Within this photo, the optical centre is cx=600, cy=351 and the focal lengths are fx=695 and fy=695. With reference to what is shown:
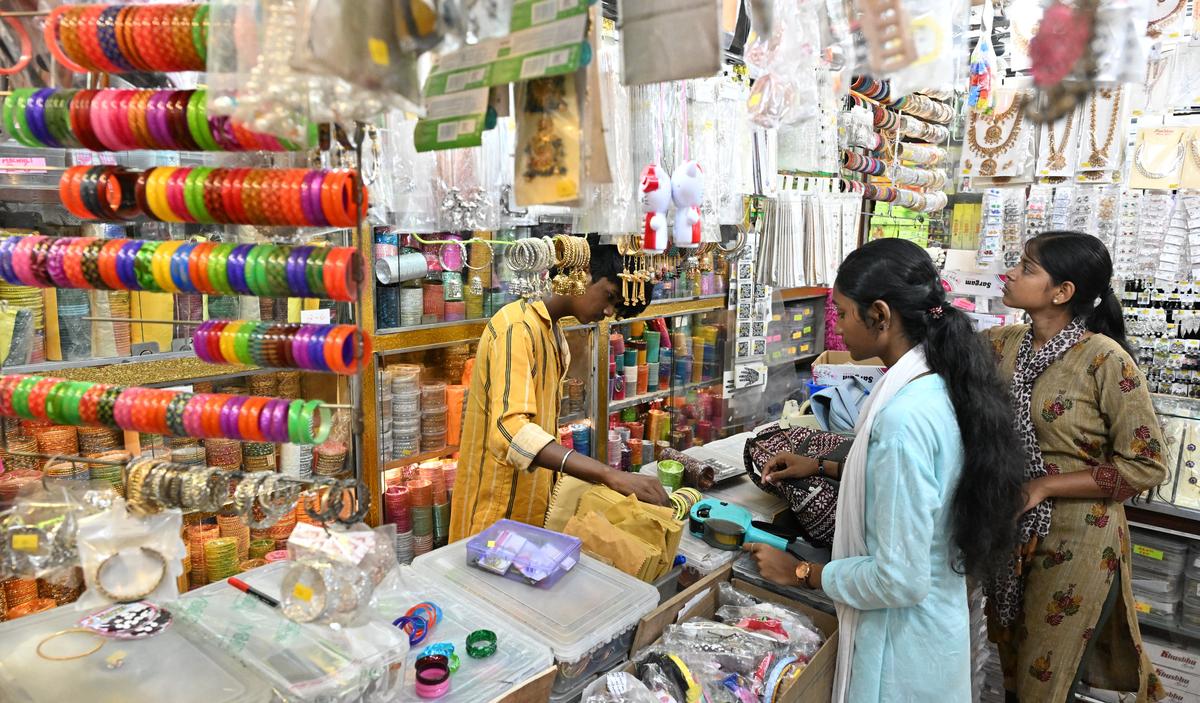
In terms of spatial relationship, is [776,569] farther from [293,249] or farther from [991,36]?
[991,36]

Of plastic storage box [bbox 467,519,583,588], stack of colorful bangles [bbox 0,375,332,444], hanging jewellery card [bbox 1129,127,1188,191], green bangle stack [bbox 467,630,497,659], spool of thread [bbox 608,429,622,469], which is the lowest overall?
spool of thread [bbox 608,429,622,469]

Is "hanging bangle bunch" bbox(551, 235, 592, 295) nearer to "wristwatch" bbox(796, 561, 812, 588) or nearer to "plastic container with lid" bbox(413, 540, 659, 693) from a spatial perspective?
"plastic container with lid" bbox(413, 540, 659, 693)

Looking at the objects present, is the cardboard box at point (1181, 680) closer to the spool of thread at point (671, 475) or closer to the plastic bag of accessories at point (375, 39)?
the spool of thread at point (671, 475)

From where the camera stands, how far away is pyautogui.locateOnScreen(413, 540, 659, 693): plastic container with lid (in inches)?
50.4

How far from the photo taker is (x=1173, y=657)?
290cm

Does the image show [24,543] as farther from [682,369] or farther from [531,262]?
[682,369]

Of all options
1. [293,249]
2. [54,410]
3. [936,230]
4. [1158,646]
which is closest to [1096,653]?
[1158,646]

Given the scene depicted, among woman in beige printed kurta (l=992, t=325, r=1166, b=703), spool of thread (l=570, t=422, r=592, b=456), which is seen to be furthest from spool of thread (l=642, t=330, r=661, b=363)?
woman in beige printed kurta (l=992, t=325, r=1166, b=703)

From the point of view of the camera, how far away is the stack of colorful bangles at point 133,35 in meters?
0.80

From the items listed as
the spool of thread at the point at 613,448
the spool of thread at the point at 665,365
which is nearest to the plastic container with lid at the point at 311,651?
the spool of thread at the point at 613,448

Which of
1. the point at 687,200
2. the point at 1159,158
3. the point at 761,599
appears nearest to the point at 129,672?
the point at 761,599

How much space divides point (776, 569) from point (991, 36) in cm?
254

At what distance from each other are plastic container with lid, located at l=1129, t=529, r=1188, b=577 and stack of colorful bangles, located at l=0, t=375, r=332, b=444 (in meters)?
3.35

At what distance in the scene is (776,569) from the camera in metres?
1.71
